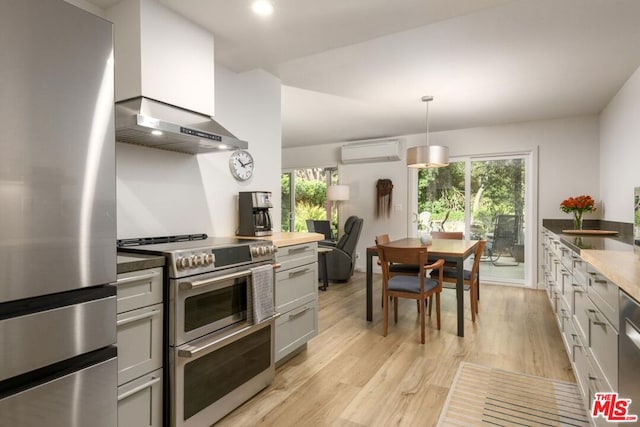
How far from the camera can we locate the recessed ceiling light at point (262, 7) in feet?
6.23

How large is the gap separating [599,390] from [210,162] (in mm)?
2686

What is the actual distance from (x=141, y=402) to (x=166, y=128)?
1.35 m

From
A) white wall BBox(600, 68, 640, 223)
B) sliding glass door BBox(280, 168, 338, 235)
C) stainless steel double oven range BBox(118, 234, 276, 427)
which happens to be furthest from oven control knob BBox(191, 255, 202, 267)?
sliding glass door BBox(280, 168, 338, 235)

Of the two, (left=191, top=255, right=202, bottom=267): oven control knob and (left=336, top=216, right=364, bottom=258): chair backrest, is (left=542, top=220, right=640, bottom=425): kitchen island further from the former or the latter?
(left=336, top=216, right=364, bottom=258): chair backrest

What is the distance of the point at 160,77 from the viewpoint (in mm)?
2031

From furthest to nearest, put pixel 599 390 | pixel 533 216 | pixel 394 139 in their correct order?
pixel 394 139 → pixel 533 216 → pixel 599 390

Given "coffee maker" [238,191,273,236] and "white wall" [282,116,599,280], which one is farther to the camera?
"white wall" [282,116,599,280]

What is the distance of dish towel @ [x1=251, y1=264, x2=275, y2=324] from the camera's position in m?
2.06

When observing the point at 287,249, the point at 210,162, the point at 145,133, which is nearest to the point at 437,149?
the point at 287,249

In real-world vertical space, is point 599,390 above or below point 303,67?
below

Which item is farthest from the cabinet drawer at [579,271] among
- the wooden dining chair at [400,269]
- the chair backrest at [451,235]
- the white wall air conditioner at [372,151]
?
the white wall air conditioner at [372,151]

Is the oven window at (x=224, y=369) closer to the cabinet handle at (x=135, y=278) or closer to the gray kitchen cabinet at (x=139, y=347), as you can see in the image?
the gray kitchen cabinet at (x=139, y=347)

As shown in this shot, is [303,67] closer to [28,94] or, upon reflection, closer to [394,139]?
[28,94]

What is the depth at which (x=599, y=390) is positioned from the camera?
1.54m
